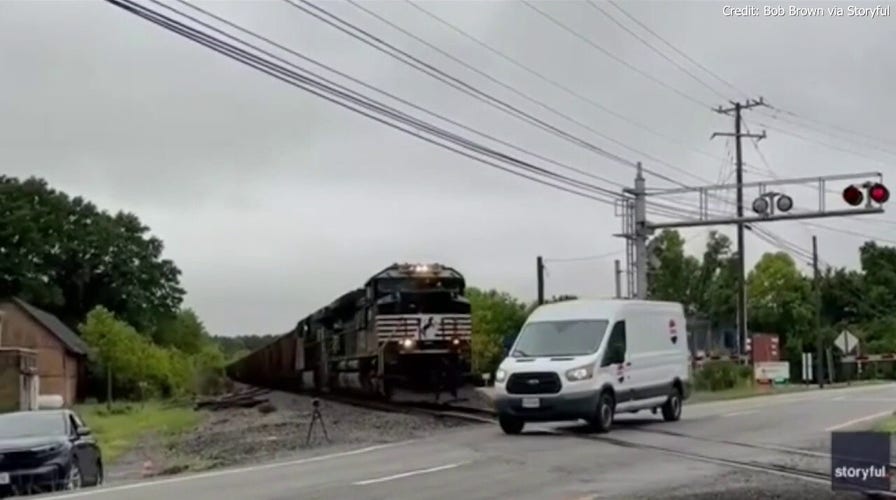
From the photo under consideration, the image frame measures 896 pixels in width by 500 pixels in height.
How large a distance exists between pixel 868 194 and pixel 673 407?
7435 mm

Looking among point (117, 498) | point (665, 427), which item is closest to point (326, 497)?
point (117, 498)

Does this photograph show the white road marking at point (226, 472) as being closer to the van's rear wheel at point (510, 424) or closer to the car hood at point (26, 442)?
the van's rear wheel at point (510, 424)

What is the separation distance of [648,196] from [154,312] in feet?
245

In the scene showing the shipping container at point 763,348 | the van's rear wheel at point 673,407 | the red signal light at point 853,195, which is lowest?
the van's rear wheel at point 673,407

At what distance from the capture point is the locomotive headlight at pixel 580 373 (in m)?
25.6

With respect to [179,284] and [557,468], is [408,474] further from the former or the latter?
[179,284]

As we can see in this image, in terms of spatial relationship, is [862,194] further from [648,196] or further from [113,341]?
[113,341]

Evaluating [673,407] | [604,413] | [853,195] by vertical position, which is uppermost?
[853,195]

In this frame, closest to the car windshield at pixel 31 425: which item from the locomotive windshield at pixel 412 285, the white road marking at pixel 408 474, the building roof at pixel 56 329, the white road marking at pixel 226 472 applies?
the white road marking at pixel 226 472

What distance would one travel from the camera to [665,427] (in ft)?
91.7

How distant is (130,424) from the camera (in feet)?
173

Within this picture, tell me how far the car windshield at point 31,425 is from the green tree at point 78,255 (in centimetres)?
8180

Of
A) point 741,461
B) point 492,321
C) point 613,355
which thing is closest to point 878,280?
Answer: point 492,321

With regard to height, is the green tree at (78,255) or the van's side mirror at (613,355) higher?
the green tree at (78,255)
